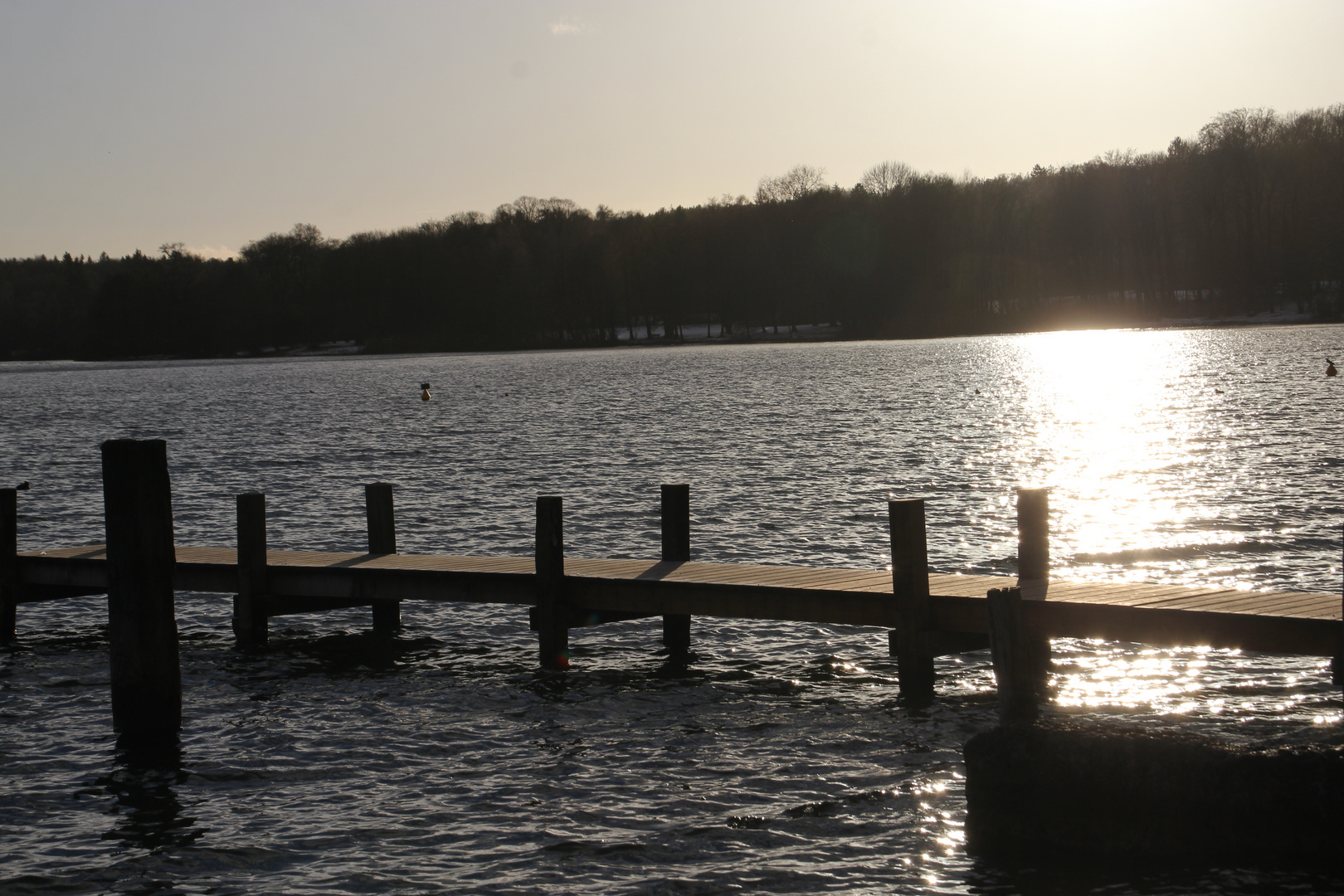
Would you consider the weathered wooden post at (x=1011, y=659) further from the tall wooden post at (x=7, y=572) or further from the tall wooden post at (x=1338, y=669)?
the tall wooden post at (x=7, y=572)

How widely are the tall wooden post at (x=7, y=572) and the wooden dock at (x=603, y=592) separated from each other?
0.02 meters

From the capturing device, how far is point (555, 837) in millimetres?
9508

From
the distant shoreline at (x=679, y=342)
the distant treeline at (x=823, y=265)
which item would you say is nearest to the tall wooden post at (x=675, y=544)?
the distant treeline at (x=823, y=265)

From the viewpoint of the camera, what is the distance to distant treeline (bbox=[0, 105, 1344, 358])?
112m

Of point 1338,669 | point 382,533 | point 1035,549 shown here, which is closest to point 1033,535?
point 1035,549

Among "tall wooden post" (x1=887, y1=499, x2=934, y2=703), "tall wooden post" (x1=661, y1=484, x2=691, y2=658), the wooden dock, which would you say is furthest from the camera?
"tall wooden post" (x1=661, y1=484, x2=691, y2=658)

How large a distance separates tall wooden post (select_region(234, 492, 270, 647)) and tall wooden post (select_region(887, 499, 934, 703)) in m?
7.19

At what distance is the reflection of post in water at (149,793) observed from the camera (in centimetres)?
980

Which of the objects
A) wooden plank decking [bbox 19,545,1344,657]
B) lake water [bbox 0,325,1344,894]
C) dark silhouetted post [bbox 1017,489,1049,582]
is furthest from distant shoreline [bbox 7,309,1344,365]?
wooden plank decking [bbox 19,545,1344,657]

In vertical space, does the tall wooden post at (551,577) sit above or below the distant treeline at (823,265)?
below

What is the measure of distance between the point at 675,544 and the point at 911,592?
11.2ft

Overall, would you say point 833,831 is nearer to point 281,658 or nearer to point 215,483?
point 281,658

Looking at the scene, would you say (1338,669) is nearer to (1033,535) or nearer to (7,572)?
(1033,535)

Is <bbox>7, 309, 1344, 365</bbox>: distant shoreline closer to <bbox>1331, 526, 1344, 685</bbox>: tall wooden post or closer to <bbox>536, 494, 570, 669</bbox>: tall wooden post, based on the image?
<bbox>536, 494, 570, 669</bbox>: tall wooden post
